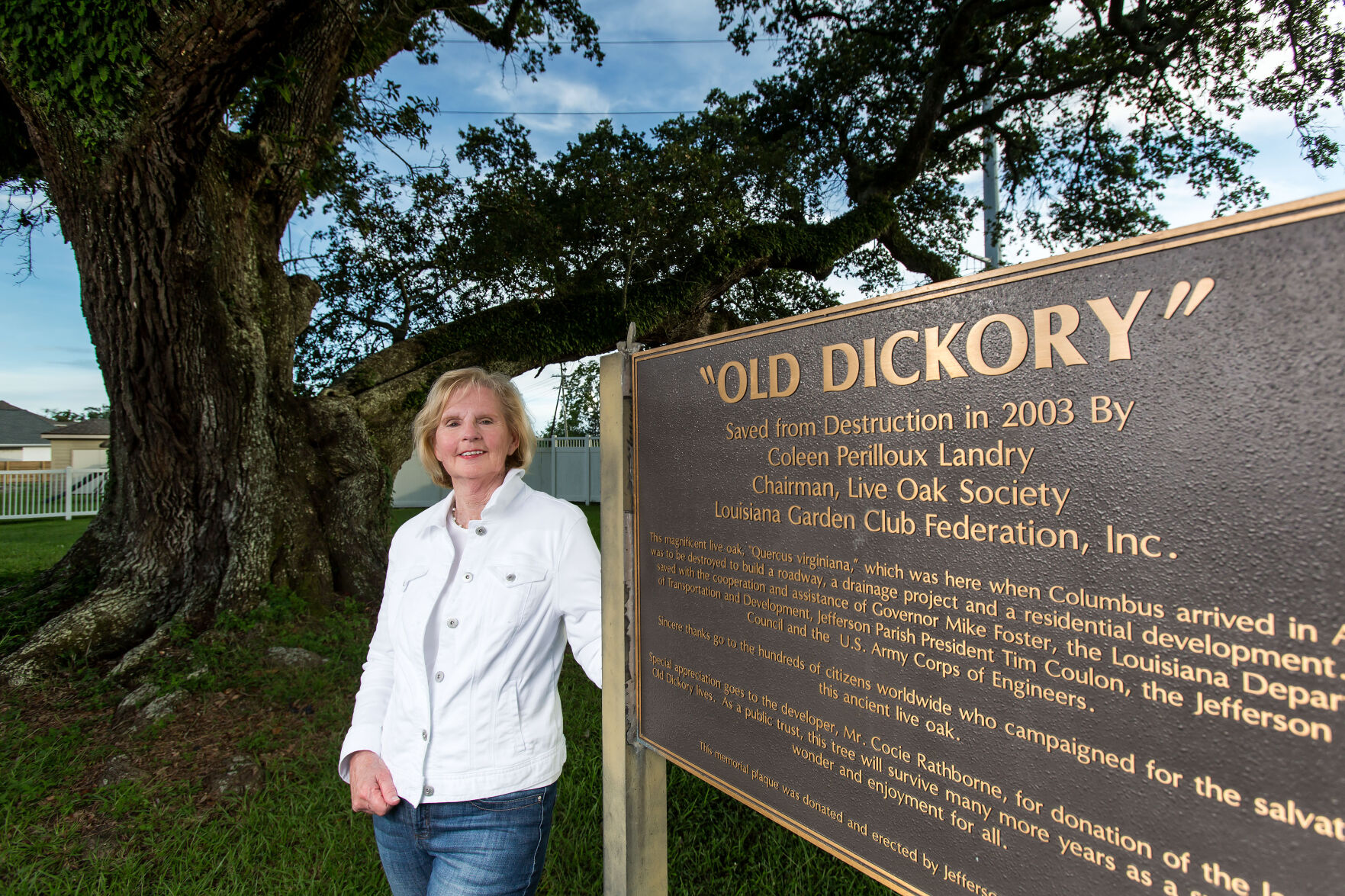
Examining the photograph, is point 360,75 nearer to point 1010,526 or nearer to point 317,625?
point 317,625

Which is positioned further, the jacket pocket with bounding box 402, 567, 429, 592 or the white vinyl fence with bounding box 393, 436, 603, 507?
the white vinyl fence with bounding box 393, 436, 603, 507

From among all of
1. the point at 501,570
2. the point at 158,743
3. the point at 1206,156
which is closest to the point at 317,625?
the point at 158,743

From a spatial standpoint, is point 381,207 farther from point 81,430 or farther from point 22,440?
point 22,440

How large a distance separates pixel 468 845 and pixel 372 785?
287mm

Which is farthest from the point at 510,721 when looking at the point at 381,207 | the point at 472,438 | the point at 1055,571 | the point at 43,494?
the point at 43,494

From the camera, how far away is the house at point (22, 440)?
105 ft

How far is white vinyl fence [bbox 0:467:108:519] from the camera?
56.2ft

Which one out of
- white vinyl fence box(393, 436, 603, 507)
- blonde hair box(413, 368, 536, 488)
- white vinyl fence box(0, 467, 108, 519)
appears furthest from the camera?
white vinyl fence box(393, 436, 603, 507)

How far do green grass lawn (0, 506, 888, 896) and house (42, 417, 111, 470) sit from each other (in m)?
34.6

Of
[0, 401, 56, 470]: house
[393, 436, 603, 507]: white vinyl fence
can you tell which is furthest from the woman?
[0, 401, 56, 470]: house

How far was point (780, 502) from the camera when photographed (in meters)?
1.41

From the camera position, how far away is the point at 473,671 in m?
1.62

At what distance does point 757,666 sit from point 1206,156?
35.7ft

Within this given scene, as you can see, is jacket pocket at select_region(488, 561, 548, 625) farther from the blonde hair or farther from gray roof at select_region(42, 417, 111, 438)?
gray roof at select_region(42, 417, 111, 438)
